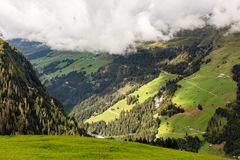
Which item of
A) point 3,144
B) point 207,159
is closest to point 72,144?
point 3,144

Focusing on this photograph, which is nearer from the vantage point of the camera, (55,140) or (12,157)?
(12,157)

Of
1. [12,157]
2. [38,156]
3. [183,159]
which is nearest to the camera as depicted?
[12,157]

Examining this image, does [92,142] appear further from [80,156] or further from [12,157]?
[12,157]

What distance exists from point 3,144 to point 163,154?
1293 inches

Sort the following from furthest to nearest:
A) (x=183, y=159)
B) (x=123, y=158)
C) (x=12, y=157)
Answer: (x=183, y=159)
(x=123, y=158)
(x=12, y=157)

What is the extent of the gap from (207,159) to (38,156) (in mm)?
36895

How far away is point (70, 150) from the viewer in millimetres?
80875

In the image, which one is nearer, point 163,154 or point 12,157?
point 12,157

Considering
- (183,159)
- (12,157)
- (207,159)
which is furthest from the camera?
(207,159)

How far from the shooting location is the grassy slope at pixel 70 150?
7281cm

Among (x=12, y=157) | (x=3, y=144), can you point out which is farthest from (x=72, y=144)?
(x=12, y=157)

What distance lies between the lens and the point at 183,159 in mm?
83250

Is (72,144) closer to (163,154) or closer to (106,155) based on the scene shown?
(106,155)

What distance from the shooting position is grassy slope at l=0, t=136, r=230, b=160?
72.8 meters
